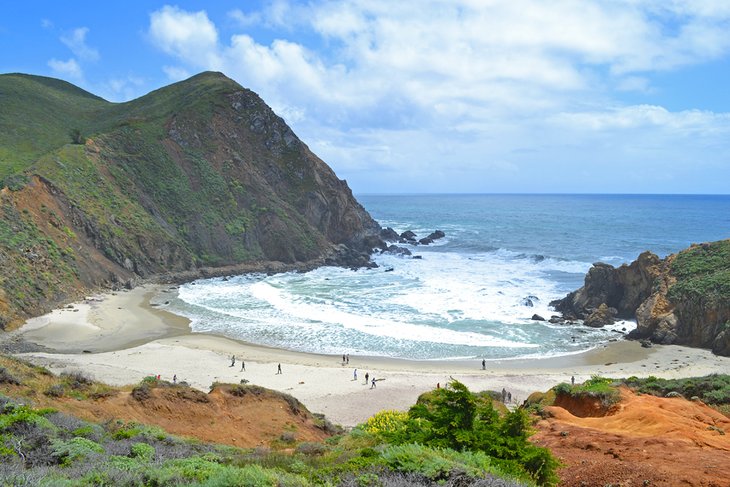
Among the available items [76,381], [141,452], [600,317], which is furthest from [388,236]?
[141,452]

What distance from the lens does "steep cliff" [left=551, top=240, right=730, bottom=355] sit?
34.6 meters

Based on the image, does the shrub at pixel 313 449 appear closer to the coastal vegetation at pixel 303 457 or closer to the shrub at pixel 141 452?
the coastal vegetation at pixel 303 457

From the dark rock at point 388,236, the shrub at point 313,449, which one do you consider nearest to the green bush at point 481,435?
the shrub at point 313,449

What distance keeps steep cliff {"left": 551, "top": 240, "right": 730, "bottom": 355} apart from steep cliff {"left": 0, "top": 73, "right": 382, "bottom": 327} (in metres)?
30.3

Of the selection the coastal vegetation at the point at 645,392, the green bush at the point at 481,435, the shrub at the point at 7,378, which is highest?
the green bush at the point at 481,435

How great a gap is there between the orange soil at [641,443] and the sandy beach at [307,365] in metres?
10.3

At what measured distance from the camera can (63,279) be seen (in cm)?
4256

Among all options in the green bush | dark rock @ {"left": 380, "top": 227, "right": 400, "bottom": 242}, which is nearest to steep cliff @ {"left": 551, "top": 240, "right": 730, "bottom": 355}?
the green bush

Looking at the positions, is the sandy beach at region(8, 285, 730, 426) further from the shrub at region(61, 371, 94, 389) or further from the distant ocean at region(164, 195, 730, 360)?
the shrub at region(61, 371, 94, 389)

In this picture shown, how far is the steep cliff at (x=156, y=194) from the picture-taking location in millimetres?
44688

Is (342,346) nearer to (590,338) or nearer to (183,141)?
(590,338)

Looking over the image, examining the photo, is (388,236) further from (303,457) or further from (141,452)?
(141,452)

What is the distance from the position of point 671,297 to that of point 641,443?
A: 30117 mm

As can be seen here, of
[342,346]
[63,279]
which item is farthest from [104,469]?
[63,279]
